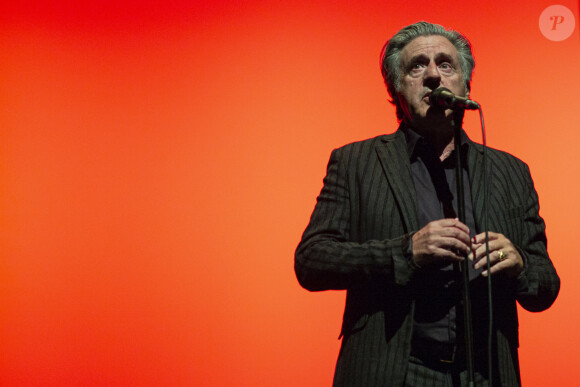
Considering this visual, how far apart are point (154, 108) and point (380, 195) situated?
49.6 inches

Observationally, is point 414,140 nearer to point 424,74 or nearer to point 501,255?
point 424,74

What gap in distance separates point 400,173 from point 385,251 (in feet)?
0.79

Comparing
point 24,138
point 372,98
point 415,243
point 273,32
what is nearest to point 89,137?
point 24,138

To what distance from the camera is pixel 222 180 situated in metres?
2.36

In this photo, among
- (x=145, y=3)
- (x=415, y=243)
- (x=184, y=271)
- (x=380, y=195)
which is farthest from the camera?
(x=145, y=3)

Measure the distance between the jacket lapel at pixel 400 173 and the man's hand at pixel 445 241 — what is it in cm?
15

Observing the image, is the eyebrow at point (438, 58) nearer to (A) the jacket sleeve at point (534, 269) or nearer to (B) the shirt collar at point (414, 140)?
(B) the shirt collar at point (414, 140)

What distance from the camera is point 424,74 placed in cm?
163

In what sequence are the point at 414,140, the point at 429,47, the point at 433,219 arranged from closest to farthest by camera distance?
1. the point at 433,219
2. the point at 414,140
3. the point at 429,47

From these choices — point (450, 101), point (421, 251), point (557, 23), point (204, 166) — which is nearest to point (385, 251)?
point (421, 251)

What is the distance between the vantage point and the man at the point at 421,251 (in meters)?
1.30

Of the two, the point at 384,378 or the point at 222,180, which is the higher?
the point at 222,180

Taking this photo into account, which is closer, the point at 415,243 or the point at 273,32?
the point at 415,243

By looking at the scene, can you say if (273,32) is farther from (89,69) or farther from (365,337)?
(365,337)
